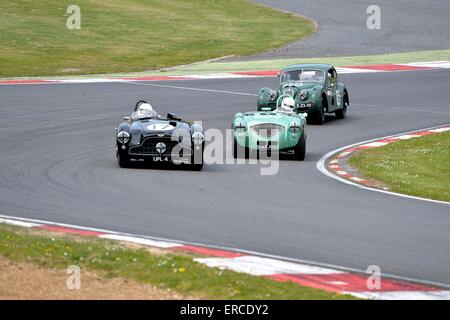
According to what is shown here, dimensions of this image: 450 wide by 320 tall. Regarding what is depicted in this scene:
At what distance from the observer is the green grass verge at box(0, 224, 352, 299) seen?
1098cm

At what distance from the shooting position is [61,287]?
36.3 ft

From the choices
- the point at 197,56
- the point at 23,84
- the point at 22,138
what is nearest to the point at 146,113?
the point at 22,138

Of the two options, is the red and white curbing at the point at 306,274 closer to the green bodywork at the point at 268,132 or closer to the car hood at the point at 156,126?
the car hood at the point at 156,126

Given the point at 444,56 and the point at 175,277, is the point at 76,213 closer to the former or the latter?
the point at 175,277

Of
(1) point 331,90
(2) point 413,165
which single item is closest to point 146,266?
(2) point 413,165

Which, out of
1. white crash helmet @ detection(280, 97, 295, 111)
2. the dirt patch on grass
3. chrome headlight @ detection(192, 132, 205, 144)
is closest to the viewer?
the dirt patch on grass

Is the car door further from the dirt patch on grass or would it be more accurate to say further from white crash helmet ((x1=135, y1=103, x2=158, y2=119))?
the dirt patch on grass

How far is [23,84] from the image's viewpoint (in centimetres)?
3253

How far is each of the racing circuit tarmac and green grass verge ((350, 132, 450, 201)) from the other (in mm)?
866

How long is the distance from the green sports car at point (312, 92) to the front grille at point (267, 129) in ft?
14.8

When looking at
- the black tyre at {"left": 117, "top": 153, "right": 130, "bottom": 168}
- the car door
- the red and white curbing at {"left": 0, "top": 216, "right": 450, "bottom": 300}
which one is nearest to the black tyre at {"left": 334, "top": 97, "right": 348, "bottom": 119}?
the car door

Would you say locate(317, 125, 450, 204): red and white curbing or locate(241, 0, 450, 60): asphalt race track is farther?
locate(241, 0, 450, 60): asphalt race track

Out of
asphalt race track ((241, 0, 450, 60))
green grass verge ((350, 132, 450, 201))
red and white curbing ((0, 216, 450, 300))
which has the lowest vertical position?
green grass verge ((350, 132, 450, 201))

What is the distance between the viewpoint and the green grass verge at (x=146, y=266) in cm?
1098
